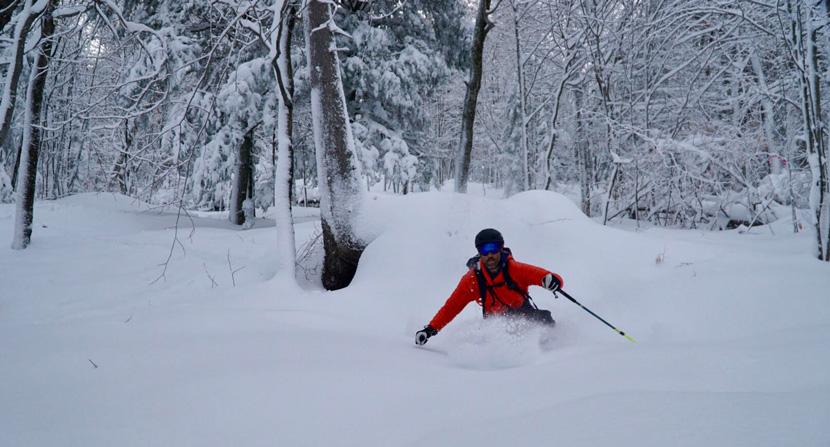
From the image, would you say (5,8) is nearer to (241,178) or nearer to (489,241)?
(489,241)

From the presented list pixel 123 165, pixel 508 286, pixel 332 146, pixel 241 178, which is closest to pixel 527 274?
pixel 508 286

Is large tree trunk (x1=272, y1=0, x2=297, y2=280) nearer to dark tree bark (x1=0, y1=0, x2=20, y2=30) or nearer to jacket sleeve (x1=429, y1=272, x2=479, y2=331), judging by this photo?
jacket sleeve (x1=429, y1=272, x2=479, y2=331)

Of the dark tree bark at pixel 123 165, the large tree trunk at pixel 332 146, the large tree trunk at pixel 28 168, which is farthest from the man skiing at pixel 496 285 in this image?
the large tree trunk at pixel 28 168

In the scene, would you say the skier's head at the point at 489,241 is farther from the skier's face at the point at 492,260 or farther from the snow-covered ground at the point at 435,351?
the snow-covered ground at the point at 435,351

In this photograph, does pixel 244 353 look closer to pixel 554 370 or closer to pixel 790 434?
pixel 554 370

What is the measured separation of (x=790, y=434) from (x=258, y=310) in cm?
389

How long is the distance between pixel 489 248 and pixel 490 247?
12mm

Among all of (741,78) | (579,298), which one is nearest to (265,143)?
(579,298)

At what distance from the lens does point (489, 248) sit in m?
3.77

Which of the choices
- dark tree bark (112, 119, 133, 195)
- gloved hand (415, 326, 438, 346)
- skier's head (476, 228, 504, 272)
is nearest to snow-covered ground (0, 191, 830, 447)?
gloved hand (415, 326, 438, 346)

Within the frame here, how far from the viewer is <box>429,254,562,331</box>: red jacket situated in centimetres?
384

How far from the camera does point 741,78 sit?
7918 millimetres

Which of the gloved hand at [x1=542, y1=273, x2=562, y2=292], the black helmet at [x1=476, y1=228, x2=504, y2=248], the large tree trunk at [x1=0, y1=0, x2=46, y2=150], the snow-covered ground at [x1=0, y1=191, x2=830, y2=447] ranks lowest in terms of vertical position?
the snow-covered ground at [x1=0, y1=191, x2=830, y2=447]

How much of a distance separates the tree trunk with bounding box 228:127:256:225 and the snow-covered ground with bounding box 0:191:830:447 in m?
5.46
